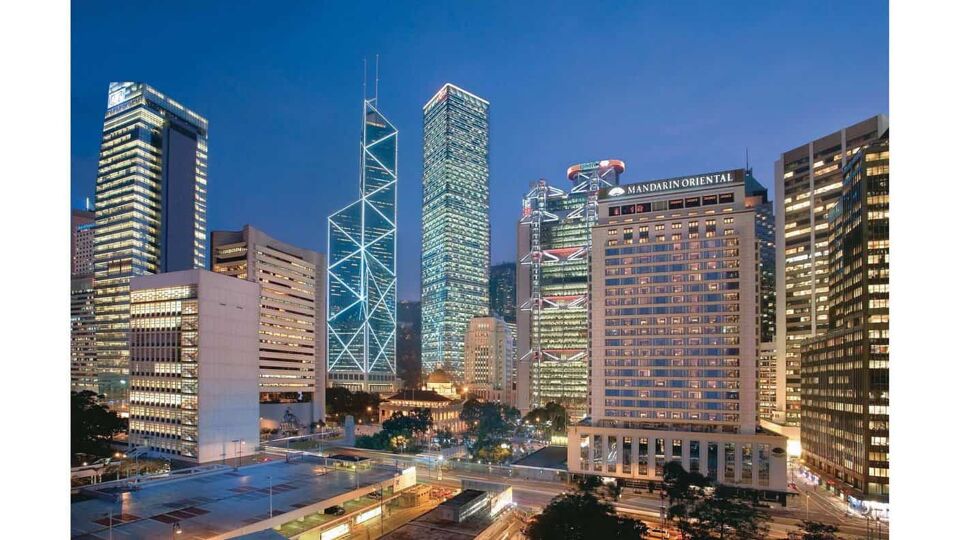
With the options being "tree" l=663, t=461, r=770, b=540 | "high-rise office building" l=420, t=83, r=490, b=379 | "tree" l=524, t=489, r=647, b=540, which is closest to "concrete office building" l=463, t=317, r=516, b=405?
"high-rise office building" l=420, t=83, r=490, b=379

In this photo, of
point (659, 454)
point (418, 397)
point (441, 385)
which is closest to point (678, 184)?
point (659, 454)

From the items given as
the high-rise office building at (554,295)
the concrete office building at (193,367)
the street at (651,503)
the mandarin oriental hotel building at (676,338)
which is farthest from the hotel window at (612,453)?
the high-rise office building at (554,295)

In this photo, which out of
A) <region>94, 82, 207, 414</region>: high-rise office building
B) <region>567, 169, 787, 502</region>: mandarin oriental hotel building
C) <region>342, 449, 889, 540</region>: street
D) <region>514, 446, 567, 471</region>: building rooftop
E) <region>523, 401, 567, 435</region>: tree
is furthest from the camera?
<region>94, 82, 207, 414</region>: high-rise office building

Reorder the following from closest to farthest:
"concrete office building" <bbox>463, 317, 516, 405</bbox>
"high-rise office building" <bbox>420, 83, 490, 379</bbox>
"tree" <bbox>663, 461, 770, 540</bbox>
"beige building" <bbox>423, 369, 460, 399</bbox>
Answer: "tree" <bbox>663, 461, 770, 540</bbox> < "beige building" <bbox>423, 369, 460, 399</bbox> < "concrete office building" <bbox>463, 317, 516, 405</bbox> < "high-rise office building" <bbox>420, 83, 490, 379</bbox>

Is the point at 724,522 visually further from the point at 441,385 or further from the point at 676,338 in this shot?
the point at 441,385

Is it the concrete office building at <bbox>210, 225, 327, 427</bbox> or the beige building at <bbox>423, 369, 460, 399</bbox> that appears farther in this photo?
the beige building at <bbox>423, 369, 460, 399</bbox>

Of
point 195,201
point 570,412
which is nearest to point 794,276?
point 570,412

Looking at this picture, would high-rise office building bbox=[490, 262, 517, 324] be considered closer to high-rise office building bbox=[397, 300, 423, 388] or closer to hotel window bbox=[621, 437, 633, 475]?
high-rise office building bbox=[397, 300, 423, 388]

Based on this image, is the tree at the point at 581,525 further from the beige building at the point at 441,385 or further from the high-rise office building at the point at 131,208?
the high-rise office building at the point at 131,208
